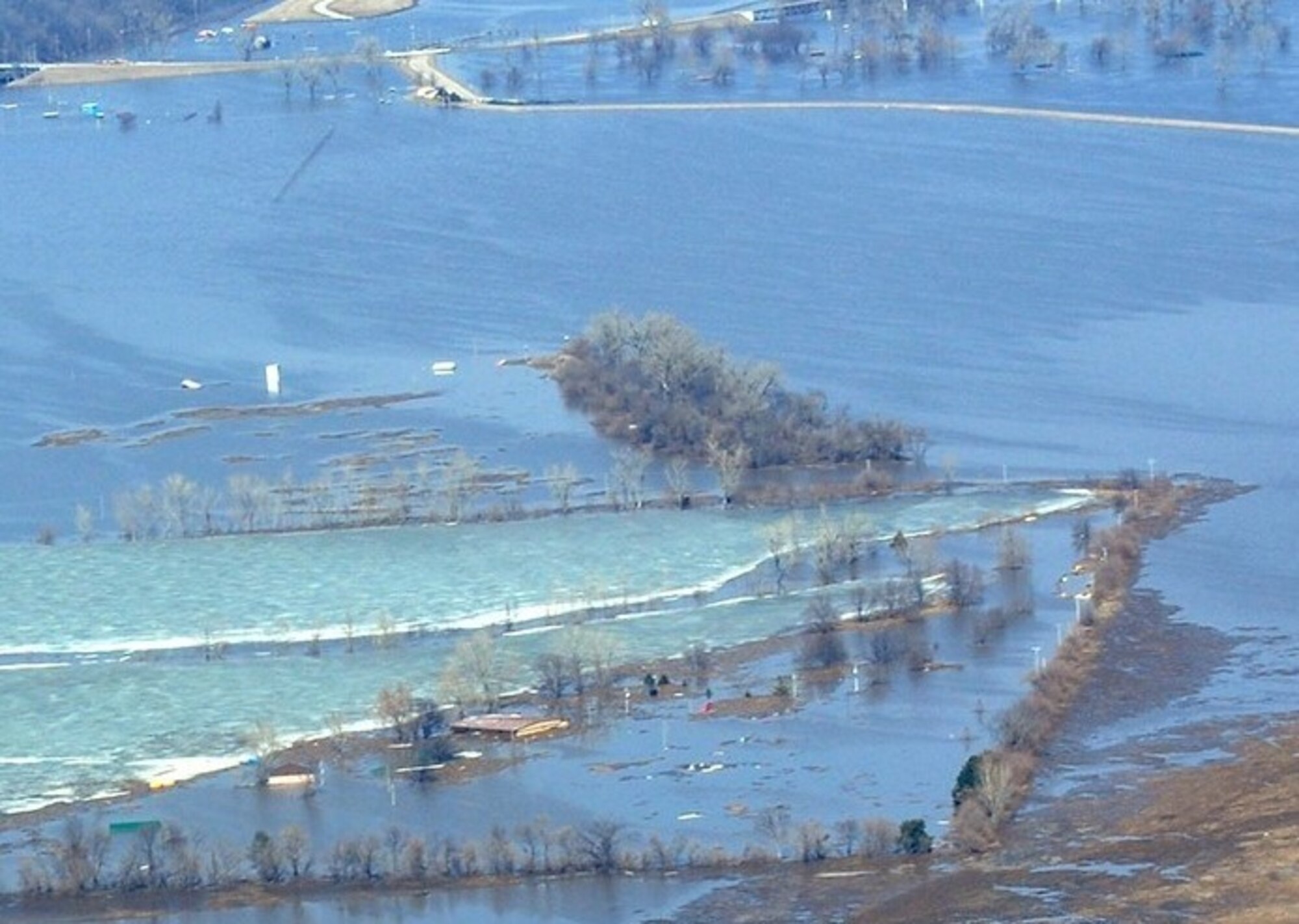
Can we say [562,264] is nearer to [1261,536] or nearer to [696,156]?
[696,156]

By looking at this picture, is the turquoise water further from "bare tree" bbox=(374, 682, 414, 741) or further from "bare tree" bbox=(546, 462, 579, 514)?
"bare tree" bbox=(546, 462, 579, 514)

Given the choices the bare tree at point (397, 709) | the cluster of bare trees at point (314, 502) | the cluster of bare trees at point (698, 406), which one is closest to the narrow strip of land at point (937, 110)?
the cluster of bare trees at point (698, 406)

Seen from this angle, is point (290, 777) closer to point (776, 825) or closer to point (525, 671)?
point (525, 671)

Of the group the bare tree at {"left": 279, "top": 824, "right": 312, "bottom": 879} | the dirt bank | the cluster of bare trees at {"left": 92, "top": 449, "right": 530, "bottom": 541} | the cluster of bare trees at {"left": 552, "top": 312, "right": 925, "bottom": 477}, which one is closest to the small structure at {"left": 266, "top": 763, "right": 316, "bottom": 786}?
the bare tree at {"left": 279, "top": 824, "right": 312, "bottom": 879}

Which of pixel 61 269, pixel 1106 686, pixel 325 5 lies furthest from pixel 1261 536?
pixel 325 5

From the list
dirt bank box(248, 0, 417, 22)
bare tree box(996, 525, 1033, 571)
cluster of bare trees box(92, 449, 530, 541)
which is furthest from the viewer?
dirt bank box(248, 0, 417, 22)
